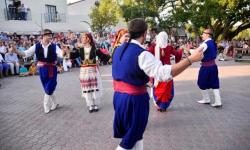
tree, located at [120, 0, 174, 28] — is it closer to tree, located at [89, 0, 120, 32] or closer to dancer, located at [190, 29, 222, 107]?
tree, located at [89, 0, 120, 32]

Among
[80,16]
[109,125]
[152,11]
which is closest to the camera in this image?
[109,125]

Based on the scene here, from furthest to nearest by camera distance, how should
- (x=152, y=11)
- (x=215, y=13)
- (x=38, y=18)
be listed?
(x=152, y=11)
(x=215, y=13)
(x=38, y=18)

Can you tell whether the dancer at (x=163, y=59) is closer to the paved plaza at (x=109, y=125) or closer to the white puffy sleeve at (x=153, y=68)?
the paved plaza at (x=109, y=125)

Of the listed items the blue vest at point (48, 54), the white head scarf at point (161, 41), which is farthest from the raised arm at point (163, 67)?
the blue vest at point (48, 54)

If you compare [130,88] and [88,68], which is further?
[88,68]

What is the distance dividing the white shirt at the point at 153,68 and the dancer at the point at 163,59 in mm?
3648

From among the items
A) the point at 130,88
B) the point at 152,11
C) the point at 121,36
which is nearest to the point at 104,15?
the point at 152,11

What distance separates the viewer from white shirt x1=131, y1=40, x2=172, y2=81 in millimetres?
2943

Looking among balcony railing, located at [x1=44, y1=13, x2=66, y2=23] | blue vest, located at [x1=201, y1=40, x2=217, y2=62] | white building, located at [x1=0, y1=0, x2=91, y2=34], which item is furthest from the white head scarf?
balcony railing, located at [x1=44, y1=13, x2=66, y2=23]

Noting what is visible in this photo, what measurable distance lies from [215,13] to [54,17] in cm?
1434

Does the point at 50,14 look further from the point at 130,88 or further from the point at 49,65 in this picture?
the point at 130,88

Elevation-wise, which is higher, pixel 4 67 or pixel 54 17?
pixel 54 17

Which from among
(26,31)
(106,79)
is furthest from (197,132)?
(26,31)

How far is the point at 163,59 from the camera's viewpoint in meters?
6.76
